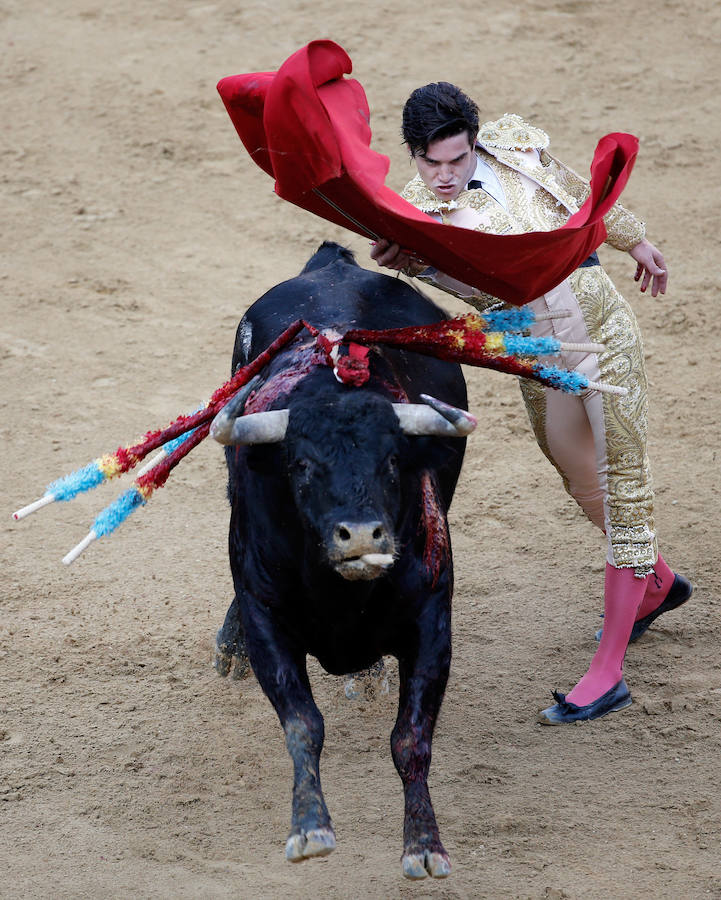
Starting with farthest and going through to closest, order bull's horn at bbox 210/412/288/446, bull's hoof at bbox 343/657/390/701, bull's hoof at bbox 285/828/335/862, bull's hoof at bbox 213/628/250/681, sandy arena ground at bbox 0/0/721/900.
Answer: bull's hoof at bbox 213/628/250/681
bull's hoof at bbox 343/657/390/701
sandy arena ground at bbox 0/0/721/900
bull's horn at bbox 210/412/288/446
bull's hoof at bbox 285/828/335/862

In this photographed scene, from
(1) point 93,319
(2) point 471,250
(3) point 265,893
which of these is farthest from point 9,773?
(1) point 93,319

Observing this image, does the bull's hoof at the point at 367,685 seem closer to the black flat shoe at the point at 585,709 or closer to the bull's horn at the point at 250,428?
the black flat shoe at the point at 585,709

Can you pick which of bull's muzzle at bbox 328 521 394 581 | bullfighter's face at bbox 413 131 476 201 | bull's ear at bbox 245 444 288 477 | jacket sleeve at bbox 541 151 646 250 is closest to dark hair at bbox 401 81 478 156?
bullfighter's face at bbox 413 131 476 201

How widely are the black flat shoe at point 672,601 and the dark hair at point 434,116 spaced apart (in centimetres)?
186

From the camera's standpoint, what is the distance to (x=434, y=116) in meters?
3.47

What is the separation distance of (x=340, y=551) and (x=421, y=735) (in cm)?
65

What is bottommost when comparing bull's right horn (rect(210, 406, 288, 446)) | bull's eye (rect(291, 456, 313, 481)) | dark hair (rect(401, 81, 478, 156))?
bull's eye (rect(291, 456, 313, 481))

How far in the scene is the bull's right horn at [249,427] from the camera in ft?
10.0

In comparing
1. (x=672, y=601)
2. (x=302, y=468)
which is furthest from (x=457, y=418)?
(x=672, y=601)

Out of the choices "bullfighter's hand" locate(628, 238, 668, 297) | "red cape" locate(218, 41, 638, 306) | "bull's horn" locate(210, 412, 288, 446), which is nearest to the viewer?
"bull's horn" locate(210, 412, 288, 446)

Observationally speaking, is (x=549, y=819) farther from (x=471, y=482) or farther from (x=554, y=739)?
(x=471, y=482)

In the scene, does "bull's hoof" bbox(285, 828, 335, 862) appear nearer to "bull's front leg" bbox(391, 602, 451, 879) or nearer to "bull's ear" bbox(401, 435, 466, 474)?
"bull's front leg" bbox(391, 602, 451, 879)

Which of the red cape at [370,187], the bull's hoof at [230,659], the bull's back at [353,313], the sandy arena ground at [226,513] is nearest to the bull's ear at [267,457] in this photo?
the bull's back at [353,313]

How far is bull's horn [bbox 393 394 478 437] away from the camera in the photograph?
3090 mm
